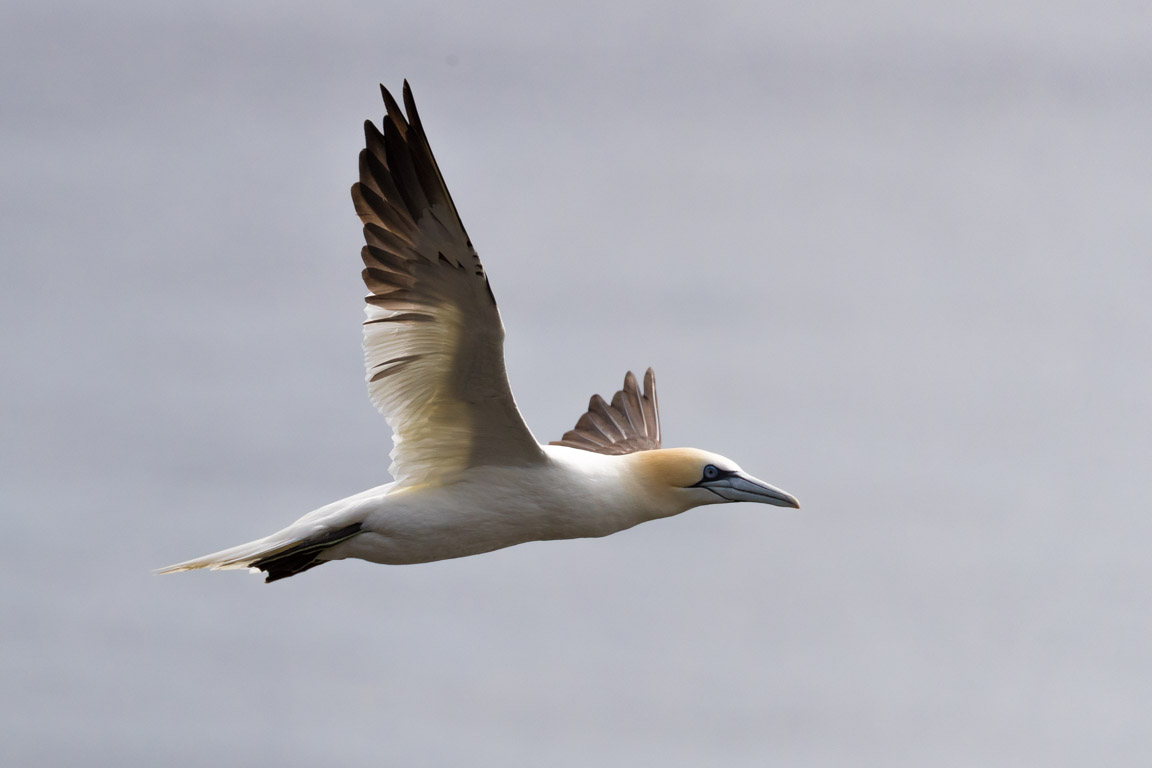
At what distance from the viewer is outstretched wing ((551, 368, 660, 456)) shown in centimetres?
1516

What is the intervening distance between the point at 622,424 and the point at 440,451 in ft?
11.6

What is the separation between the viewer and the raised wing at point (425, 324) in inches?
Answer: 430

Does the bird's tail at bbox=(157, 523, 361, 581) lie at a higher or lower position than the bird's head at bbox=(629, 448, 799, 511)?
lower

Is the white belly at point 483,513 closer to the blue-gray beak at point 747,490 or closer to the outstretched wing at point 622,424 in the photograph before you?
the blue-gray beak at point 747,490

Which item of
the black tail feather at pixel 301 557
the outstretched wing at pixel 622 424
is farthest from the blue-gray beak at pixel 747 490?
the black tail feather at pixel 301 557

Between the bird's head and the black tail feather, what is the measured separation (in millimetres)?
2314

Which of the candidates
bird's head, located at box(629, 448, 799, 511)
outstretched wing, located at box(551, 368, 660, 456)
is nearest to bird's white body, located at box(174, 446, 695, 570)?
bird's head, located at box(629, 448, 799, 511)

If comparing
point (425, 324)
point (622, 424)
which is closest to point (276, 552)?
point (425, 324)

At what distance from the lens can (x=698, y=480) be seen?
41.9ft

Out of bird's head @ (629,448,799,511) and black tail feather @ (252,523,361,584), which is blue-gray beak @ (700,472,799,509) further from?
black tail feather @ (252,523,361,584)

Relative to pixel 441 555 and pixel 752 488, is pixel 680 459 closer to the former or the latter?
pixel 752 488

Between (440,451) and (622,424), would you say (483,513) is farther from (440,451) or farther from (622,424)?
(622,424)

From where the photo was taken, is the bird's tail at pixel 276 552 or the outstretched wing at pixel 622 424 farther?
the outstretched wing at pixel 622 424

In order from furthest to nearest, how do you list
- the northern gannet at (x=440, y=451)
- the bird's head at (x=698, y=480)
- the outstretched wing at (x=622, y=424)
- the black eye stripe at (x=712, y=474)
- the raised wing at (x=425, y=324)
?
the outstretched wing at (x=622, y=424) → the black eye stripe at (x=712, y=474) → the bird's head at (x=698, y=480) → the northern gannet at (x=440, y=451) → the raised wing at (x=425, y=324)
